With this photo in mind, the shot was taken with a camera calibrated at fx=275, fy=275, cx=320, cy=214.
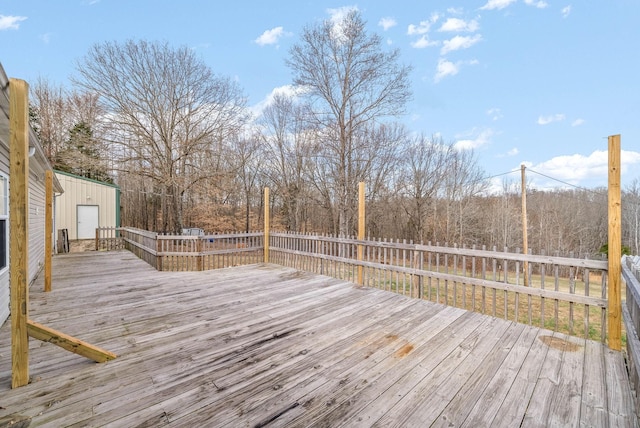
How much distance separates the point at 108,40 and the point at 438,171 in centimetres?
1677

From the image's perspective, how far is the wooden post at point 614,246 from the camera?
8.61 ft

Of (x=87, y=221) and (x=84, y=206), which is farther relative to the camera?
(x=87, y=221)

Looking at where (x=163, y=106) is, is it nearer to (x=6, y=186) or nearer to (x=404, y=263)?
(x=6, y=186)

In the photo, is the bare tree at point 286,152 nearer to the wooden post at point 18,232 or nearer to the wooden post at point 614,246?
the wooden post at point 614,246

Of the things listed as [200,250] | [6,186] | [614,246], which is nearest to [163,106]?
[200,250]

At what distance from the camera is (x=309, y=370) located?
85.2 inches

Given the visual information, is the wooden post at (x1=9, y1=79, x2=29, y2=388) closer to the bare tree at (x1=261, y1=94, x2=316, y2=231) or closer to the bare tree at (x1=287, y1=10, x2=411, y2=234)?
the bare tree at (x1=287, y1=10, x2=411, y2=234)

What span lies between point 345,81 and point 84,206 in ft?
38.9

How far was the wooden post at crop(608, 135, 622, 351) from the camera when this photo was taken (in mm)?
2625

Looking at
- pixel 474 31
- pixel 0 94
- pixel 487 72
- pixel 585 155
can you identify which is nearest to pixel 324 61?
pixel 474 31

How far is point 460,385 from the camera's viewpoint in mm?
1991

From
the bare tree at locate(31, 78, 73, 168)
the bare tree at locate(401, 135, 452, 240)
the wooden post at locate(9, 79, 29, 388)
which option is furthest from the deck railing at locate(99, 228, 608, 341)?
the bare tree at locate(31, 78, 73, 168)

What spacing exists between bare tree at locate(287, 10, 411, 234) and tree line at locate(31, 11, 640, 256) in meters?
0.04

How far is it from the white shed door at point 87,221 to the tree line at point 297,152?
1.62 meters
